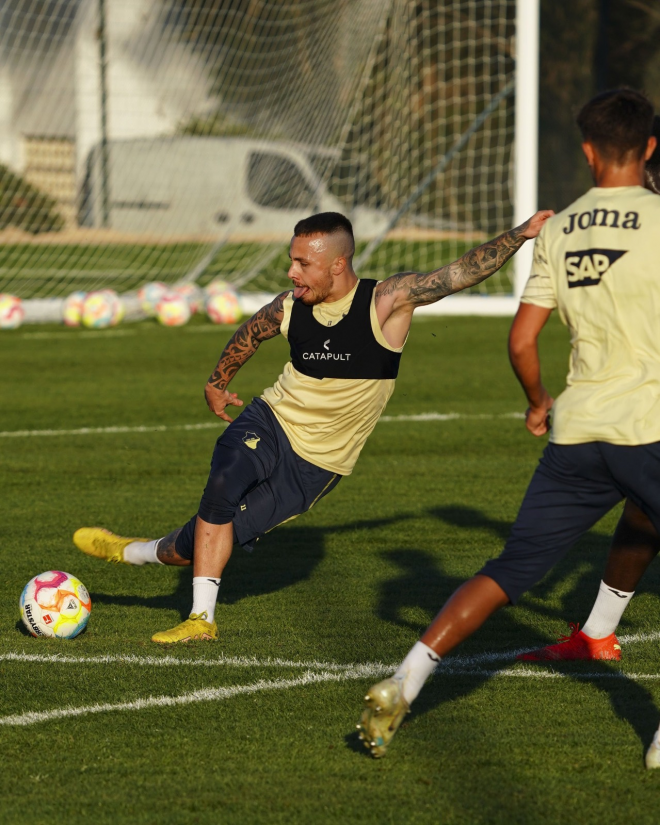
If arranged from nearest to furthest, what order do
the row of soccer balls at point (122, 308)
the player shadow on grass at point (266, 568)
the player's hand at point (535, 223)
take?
the player's hand at point (535, 223), the player shadow on grass at point (266, 568), the row of soccer balls at point (122, 308)

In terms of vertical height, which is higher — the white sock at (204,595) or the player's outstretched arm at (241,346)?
the player's outstretched arm at (241,346)

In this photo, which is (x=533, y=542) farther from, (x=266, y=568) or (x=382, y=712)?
(x=266, y=568)

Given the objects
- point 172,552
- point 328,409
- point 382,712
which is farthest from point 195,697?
point 328,409

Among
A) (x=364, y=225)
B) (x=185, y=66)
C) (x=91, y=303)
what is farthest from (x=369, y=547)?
(x=364, y=225)

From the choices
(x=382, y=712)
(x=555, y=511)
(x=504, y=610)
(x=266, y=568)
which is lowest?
(x=266, y=568)

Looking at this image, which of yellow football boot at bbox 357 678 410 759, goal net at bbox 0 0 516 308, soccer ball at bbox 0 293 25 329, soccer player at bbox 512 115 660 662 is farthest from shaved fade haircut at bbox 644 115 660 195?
goal net at bbox 0 0 516 308

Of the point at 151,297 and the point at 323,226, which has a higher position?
the point at 323,226

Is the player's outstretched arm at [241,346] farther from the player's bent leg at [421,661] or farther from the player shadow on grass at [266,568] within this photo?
the player's bent leg at [421,661]

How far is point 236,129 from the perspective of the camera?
21.8m

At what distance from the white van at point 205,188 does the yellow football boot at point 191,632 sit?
15.4 m

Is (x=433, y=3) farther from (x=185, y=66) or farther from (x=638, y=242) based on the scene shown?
(x=638, y=242)

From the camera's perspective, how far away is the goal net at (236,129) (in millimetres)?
19766

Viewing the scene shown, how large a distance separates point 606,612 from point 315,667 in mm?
1156

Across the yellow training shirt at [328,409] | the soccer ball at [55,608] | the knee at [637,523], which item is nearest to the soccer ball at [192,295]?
the yellow training shirt at [328,409]
